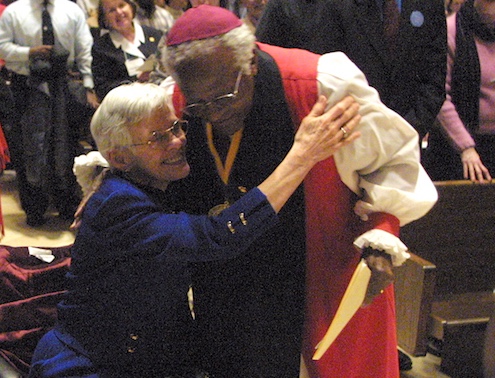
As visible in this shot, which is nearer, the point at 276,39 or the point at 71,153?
the point at 276,39

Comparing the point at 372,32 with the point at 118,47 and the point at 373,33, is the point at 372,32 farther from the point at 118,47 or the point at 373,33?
the point at 118,47

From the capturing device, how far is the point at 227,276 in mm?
1796

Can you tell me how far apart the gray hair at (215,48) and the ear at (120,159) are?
0.26 m

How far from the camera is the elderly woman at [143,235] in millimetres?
1516

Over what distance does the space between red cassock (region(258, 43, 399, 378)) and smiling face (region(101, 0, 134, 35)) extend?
93.4 inches

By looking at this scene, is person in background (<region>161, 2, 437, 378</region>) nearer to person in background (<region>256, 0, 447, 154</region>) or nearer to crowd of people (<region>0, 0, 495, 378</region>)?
crowd of people (<region>0, 0, 495, 378</region>)

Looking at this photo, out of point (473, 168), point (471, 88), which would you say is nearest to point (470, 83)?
point (471, 88)

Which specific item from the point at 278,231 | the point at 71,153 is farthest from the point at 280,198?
the point at 71,153

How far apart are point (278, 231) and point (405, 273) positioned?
38.4 inches

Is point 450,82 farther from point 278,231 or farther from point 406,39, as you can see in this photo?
point 278,231

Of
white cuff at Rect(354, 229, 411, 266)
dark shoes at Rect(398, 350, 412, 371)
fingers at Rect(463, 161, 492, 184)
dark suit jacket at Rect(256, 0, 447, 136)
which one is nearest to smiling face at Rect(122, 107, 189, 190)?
white cuff at Rect(354, 229, 411, 266)

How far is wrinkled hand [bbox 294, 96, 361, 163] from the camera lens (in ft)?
4.88

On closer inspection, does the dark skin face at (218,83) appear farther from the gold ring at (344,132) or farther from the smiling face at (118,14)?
the smiling face at (118,14)

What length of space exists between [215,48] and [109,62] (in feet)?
8.50
